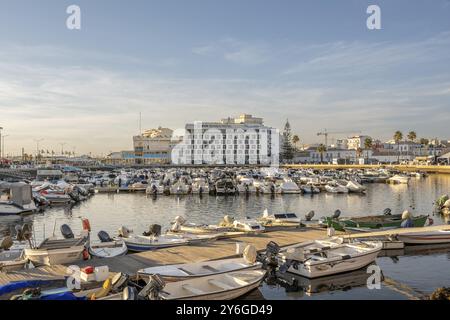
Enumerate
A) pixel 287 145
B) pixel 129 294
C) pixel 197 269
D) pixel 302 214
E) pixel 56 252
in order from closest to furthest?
pixel 129 294 → pixel 197 269 → pixel 56 252 → pixel 302 214 → pixel 287 145

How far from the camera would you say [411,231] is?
2598 centimetres

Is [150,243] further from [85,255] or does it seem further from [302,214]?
[302,214]

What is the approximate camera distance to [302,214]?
4438 cm

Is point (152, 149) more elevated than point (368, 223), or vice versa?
point (152, 149)

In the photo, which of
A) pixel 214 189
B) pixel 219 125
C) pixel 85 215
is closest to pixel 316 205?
pixel 214 189

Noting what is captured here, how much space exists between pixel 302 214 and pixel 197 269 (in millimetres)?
29322

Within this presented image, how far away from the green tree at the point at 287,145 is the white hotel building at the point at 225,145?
3903 mm

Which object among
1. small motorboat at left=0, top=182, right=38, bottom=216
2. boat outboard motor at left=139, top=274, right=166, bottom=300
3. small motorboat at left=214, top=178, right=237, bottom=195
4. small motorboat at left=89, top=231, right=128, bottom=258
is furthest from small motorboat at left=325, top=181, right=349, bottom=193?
boat outboard motor at left=139, top=274, right=166, bottom=300

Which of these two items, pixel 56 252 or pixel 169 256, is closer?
pixel 56 252

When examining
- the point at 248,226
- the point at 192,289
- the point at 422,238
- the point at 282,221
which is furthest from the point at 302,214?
the point at 192,289

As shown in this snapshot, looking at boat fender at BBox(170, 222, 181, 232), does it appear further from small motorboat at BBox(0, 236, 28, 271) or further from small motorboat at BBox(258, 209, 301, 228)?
small motorboat at BBox(0, 236, 28, 271)

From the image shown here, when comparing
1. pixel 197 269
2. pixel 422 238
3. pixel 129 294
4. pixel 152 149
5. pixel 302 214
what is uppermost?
pixel 152 149
